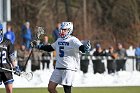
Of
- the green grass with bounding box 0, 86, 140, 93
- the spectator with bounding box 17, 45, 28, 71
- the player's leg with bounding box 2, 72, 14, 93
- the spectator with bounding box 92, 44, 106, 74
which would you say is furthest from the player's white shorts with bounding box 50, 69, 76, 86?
the spectator with bounding box 17, 45, 28, 71

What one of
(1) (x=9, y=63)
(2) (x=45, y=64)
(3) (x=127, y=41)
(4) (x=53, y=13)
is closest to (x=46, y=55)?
(2) (x=45, y=64)

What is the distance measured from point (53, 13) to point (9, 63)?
2889cm

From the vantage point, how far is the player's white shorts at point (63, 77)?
1312 centimetres

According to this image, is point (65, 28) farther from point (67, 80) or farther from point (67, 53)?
point (67, 80)

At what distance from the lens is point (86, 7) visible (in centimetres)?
4291

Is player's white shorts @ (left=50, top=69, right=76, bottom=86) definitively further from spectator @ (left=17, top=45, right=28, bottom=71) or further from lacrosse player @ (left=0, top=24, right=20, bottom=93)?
spectator @ (left=17, top=45, right=28, bottom=71)

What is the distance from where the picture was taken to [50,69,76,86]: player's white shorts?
43.1 feet

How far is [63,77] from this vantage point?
43.2 ft

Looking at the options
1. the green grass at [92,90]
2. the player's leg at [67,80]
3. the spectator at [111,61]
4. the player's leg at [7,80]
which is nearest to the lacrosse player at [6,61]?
the player's leg at [7,80]

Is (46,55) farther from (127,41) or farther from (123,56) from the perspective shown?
(127,41)

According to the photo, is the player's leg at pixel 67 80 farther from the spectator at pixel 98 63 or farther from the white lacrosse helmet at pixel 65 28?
the spectator at pixel 98 63

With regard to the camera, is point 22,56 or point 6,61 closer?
point 6,61

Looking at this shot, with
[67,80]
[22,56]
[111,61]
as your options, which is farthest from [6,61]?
[111,61]

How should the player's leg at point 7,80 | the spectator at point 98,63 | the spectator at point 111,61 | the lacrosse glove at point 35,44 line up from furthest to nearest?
1. the spectator at point 111,61
2. the spectator at point 98,63
3. the lacrosse glove at point 35,44
4. the player's leg at point 7,80
